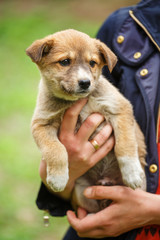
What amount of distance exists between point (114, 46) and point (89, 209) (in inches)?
60.3

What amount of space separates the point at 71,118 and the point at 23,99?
5615 mm

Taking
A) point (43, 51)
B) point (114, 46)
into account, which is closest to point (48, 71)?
point (43, 51)

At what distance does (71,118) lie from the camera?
2.88 m

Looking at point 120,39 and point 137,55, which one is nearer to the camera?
point 137,55

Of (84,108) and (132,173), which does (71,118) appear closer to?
(84,108)

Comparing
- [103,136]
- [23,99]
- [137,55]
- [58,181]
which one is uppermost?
[137,55]

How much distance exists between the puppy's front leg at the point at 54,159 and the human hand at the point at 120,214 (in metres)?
0.31

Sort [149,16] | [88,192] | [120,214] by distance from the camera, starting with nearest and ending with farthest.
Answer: [120,214]
[88,192]
[149,16]

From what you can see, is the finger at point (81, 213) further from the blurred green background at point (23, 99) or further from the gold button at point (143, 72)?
the blurred green background at point (23, 99)

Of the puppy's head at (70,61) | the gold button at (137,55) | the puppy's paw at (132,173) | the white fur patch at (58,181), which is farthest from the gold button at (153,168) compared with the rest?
the gold button at (137,55)

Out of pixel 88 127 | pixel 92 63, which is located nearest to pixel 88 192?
pixel 88 127

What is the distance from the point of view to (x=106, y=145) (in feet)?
9.71

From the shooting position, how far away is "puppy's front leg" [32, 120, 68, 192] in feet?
9.32

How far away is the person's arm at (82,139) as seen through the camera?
2893 millimetres
